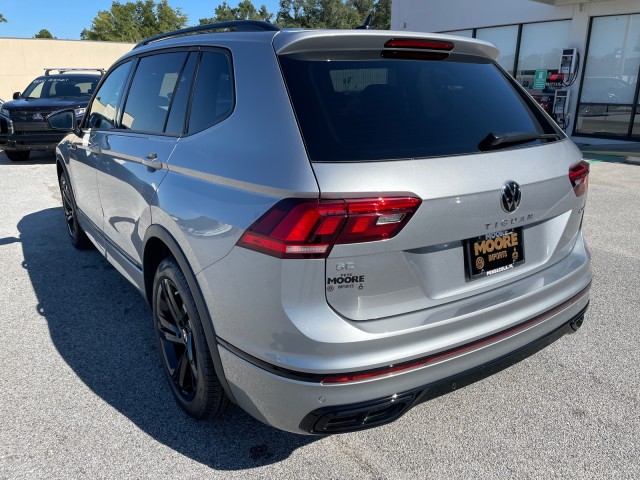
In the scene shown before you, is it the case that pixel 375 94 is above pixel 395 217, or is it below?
above

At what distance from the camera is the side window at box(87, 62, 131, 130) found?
12.2ft

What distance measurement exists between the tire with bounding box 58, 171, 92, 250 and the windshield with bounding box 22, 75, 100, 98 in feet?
23.0

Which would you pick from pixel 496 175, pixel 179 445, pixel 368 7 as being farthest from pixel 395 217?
pixel 368 7

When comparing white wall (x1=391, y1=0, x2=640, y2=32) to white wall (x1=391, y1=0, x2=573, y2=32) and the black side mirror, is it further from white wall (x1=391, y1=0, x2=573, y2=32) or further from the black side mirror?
the black side mirror

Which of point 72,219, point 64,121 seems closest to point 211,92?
point 64,121

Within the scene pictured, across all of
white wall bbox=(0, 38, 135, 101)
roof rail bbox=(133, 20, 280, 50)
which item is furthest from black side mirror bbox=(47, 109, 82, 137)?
white wall bbox=(0, 38, 135, 101)

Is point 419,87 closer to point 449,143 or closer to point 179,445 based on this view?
point 449,143

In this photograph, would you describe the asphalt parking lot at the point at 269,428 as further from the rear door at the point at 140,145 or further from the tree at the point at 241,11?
the tree at the point at 241,11

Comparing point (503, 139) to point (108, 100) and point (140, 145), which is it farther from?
point (108, 100)

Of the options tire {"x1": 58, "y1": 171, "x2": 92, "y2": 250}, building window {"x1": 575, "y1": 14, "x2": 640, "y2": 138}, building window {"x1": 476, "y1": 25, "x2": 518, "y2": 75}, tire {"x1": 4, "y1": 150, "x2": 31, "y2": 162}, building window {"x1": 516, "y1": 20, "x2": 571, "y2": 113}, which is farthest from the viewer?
building window {"x1": 476, "y1": 25, "x2": 518, "y2": 75}

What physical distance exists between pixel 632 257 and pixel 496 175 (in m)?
3.67

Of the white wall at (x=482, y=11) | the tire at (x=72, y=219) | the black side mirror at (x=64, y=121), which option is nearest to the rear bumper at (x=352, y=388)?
the black side mirror at (x=64, y=121)

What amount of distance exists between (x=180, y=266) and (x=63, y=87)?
1100 cm

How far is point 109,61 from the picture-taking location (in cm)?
2998
